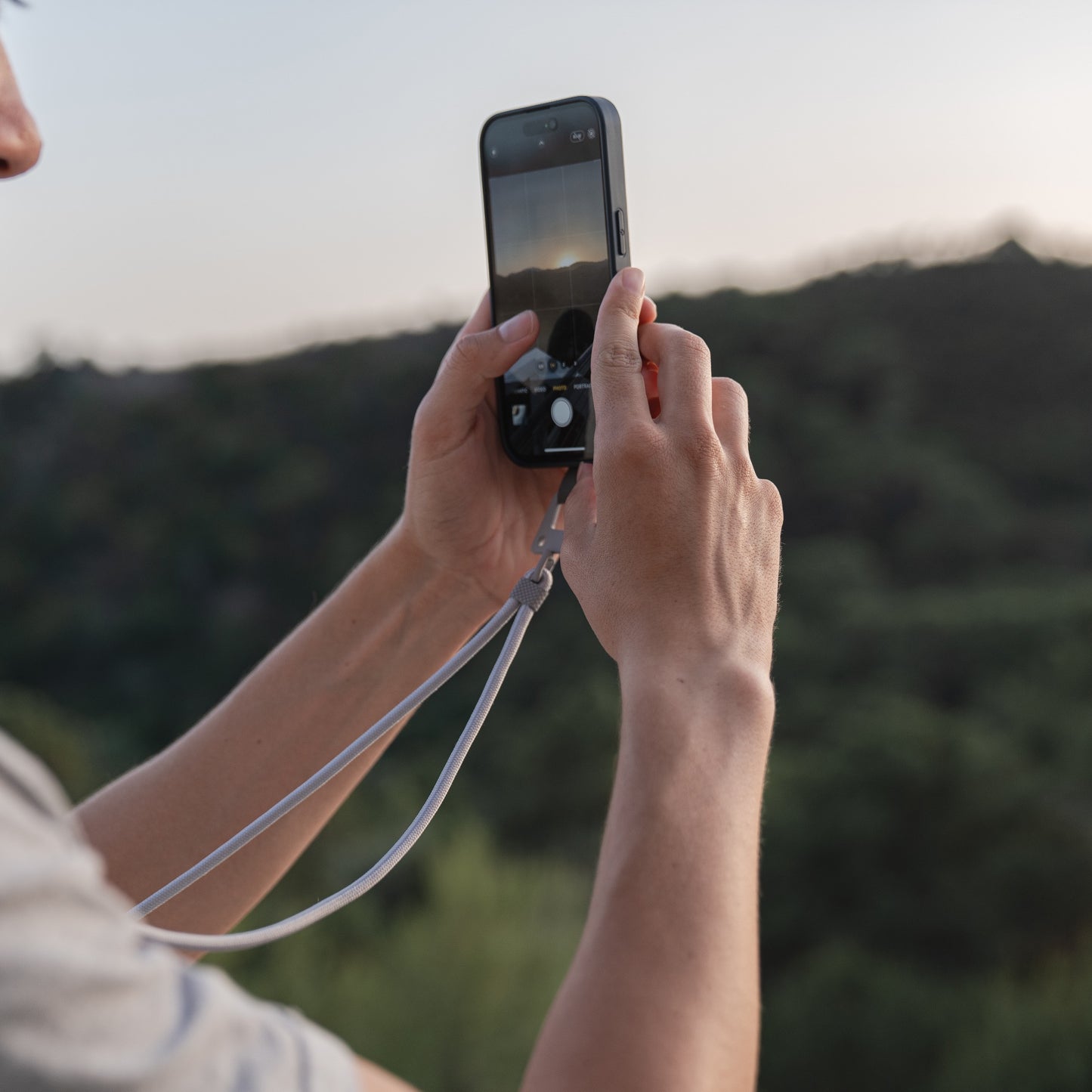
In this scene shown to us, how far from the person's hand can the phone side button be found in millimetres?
96

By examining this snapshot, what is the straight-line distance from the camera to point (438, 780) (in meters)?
0.78

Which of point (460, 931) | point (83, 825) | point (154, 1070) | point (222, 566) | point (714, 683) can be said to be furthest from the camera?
point (222, 566)

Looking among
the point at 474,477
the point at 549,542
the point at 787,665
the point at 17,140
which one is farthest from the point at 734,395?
the point at 787,665

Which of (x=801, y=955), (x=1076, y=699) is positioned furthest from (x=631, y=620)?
(x=1076, y=699)

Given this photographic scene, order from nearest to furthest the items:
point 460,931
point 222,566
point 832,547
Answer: point 460,931
point 832,547
point 222,566

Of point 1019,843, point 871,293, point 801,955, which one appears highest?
point 871,293

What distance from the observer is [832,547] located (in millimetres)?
7746

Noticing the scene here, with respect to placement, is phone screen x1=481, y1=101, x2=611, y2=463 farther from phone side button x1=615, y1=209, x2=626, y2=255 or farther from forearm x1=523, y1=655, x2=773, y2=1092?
forearm x1=523, y1=655, x2=773, y2=1092

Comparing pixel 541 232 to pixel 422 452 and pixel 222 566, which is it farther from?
pixel 222 566

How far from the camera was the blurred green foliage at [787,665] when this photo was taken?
3629 millimetres

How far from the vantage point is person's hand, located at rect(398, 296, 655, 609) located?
99cm

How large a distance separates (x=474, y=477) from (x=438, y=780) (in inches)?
12.9

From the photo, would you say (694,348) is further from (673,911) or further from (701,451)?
(673,911)

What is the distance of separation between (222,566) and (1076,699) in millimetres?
6563
